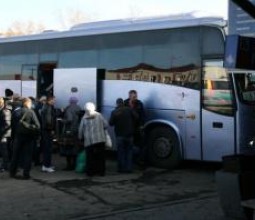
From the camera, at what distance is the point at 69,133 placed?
579 inches

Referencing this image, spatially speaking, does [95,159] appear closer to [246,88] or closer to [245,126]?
[245,126]

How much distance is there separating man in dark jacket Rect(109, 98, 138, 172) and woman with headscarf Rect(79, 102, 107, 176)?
520mm

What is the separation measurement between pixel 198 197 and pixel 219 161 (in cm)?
322

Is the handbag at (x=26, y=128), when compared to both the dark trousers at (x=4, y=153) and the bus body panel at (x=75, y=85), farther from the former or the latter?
the bus body panel at (x=75, y=85)

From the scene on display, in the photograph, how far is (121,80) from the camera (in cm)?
1658

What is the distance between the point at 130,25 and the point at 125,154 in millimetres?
3797

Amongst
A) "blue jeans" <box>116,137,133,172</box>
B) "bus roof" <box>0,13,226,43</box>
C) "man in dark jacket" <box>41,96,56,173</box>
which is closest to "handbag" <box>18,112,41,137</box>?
"man in dark jacket" <box>41,96,56,173</box>

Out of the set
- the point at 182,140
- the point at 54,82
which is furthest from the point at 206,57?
the point at 54,82

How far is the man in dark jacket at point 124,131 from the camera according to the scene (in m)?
14.4

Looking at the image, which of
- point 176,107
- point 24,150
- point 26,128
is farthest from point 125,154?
point 26,128

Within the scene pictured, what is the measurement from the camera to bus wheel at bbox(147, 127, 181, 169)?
1530cm

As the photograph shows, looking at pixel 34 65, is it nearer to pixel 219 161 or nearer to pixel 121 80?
pixel 121 80

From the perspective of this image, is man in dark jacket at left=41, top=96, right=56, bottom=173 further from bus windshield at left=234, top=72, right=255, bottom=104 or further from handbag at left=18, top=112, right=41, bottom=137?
bus windshield at left=234, top=72, right=255, bottom=104

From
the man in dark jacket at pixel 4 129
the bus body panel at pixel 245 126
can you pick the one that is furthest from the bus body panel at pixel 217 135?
the man in dark jacket at pixel 4 129
